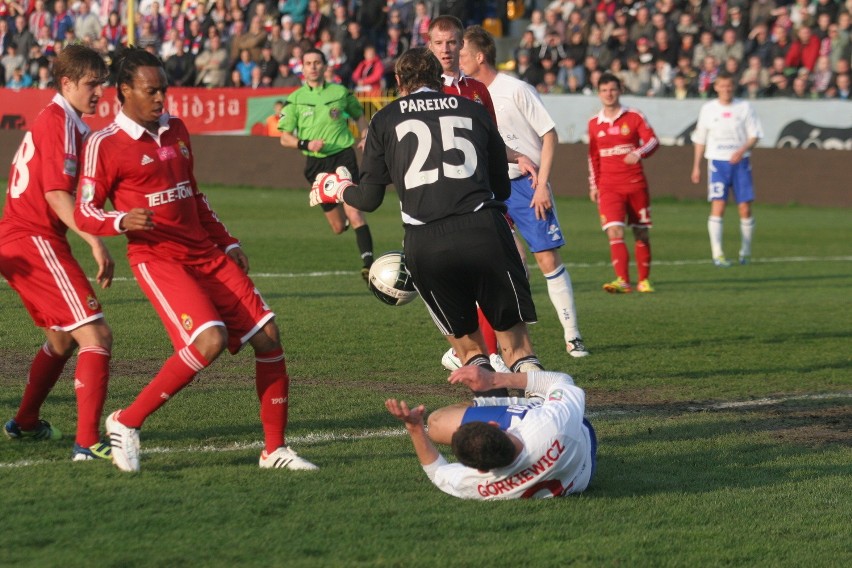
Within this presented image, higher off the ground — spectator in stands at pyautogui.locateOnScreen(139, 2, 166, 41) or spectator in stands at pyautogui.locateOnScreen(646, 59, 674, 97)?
spectator in stands at pyautogui.locateOnScreen(139, 2, 166, 41)

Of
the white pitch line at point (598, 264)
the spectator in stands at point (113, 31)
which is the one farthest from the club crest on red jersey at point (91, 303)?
the spectator in stands at point (113, 31)

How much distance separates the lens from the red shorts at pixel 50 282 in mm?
6703

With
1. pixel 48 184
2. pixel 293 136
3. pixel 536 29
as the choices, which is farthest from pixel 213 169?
pixel 48 184

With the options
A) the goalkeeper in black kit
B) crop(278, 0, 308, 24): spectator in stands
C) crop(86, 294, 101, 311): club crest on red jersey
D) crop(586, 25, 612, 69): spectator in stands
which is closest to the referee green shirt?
the goalkeeper in black kit

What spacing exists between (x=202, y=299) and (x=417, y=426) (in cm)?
120

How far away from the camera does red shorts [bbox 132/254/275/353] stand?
625cm

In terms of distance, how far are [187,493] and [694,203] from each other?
21879 mm

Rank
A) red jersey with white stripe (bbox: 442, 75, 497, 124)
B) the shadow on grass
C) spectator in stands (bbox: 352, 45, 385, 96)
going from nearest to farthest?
1. the shadow on grass
2. red jersey with white stripe (bbox: 442, 75, 497, 124)
3. spectator in stands (bbox: 352, 45, 385, 96)

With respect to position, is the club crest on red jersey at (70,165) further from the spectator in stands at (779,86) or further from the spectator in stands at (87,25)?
the spectator in stands at (87,25)

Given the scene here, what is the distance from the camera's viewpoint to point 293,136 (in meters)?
16.1

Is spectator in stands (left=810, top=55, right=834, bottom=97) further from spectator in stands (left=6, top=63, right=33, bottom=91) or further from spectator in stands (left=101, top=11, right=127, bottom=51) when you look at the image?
spectator in stands (left=6, top=63, right=33, bottom=91)

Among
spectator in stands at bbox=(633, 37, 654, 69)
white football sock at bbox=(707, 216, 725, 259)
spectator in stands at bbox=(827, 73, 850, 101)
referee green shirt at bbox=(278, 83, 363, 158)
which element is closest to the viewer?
referee green shirt at bbox=(278, 83, 363, 158)

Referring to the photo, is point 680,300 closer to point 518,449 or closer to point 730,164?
point 730,164

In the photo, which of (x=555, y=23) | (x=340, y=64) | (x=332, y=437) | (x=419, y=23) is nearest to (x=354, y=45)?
(x=340, y=64)
